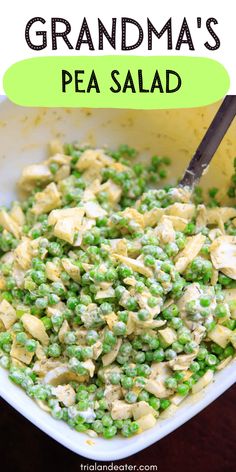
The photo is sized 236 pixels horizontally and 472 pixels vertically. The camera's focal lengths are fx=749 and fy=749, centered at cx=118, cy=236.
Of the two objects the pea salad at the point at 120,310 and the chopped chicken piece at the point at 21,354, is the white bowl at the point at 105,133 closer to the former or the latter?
the pea salad at the point at 120,310

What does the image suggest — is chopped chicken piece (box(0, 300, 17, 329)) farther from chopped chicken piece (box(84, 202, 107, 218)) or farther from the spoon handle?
the spoon handle

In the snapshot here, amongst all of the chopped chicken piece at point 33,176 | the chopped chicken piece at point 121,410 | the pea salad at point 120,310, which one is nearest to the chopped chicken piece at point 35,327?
the pea salad at point 120,310

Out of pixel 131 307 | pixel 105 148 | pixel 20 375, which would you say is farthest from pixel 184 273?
pixel 105 148

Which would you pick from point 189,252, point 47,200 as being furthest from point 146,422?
point 47,200

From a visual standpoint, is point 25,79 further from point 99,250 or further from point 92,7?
point 99,250

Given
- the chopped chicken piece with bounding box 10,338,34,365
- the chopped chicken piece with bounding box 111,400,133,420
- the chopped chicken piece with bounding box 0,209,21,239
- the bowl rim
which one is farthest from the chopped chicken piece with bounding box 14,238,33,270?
the chopped chicken piece with bounding box 111,400,133,420

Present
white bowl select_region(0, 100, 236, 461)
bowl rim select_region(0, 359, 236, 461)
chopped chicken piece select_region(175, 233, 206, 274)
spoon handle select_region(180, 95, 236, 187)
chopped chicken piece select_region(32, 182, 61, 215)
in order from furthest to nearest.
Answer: white bowl select_region(0, 100, 236, 461), chopped chicken piece select_region(32, 182, 61, 215), spoon handle select_region(180, 95, 236, 187), chopped chicken piece select_region(175, 233, 206, 274), bowl rim select_region(0, 359, 236, 461)

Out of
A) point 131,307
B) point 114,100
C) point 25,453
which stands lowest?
point 25,453

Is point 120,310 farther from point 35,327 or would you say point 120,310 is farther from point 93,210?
point 93,210
